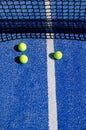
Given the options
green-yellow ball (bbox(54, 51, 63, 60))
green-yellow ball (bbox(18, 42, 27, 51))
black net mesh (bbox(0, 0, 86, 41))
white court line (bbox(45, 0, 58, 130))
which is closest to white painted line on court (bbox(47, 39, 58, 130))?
white court line (bbox(45, 0, 58, 130))

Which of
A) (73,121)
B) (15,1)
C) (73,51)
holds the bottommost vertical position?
(73,121)

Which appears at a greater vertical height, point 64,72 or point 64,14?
point 64,14

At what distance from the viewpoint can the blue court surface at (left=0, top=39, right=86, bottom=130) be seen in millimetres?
5227

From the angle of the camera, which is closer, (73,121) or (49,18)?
(73,121)

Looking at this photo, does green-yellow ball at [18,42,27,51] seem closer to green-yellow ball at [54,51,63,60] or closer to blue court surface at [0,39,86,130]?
blue court surface at [0,39,86,130]

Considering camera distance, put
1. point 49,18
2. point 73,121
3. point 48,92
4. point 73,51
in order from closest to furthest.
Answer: point 73,121, point 48,92, point 73,51, point 49,18

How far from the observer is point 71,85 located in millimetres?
5609

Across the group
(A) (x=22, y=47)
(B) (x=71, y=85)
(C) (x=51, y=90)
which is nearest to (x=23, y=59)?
(A) (x=22, y=47)

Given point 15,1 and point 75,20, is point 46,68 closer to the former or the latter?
point 75,20

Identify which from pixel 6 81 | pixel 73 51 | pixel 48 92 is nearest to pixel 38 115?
pixel 48 92

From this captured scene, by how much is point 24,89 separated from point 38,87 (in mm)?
226

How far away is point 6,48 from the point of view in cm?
614

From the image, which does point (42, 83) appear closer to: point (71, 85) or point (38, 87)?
point (38, 87)

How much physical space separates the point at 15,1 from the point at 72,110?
265cm
